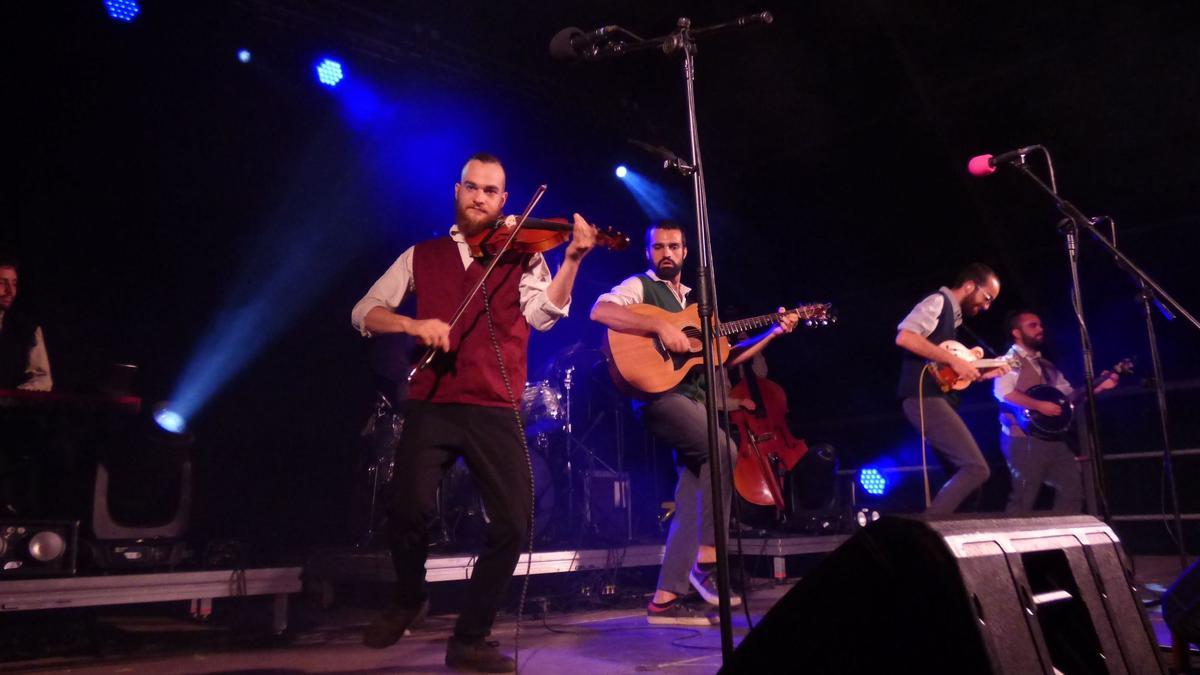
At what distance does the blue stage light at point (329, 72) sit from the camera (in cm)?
675

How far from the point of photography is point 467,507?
20.9 feet

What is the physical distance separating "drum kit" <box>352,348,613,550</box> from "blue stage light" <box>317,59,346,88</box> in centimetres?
269

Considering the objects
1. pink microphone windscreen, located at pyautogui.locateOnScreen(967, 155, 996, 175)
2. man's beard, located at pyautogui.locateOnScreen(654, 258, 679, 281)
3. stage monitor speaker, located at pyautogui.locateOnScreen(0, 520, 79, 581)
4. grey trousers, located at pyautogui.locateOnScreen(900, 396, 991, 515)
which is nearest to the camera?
stage monitor speaker, located at pyautogui.locateOnScreen(0, 520, 79, 581)

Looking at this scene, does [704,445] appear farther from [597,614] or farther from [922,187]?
[922,187]

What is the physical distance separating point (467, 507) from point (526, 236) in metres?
3.47

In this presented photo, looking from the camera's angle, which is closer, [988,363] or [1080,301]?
[1080,301]

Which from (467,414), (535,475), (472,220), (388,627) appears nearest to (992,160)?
(472,220)

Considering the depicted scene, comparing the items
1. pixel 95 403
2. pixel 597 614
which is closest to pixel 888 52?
pixel 597 614

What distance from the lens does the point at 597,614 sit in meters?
5.38

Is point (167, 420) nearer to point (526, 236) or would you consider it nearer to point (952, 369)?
point (526, 236)

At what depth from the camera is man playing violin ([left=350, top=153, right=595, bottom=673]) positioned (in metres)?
3.12

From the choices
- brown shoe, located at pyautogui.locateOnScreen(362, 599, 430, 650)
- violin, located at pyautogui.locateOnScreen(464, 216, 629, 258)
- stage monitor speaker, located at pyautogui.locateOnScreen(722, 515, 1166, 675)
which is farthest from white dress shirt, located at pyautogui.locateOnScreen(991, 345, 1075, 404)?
stage monitor speaker, located at pyautogui.locateOnScreen(722, 515, 1166, 675)

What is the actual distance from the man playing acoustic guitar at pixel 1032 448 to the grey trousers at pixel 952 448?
1.31 m

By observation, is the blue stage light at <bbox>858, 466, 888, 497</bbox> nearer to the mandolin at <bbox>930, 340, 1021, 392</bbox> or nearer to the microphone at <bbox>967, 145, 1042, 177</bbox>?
the mandolin at <bbox>930, 340, 1021, 392</bbox>
